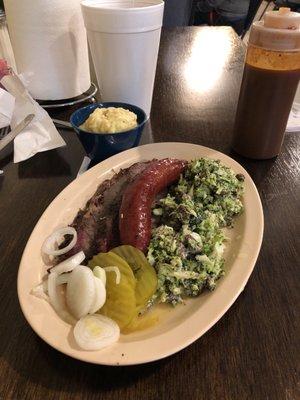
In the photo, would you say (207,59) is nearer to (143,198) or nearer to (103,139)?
(103,139)

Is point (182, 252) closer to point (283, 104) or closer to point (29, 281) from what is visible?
point (29, 281)

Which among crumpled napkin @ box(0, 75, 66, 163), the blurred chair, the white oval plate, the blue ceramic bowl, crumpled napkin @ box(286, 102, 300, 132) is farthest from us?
the blurred chair

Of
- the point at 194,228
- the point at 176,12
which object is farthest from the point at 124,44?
the point at 176,12

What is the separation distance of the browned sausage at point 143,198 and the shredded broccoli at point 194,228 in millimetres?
27

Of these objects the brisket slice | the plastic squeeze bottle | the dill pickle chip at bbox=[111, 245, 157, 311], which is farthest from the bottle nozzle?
the dill pickle chip at bbox=[111, 245, 157, 311]

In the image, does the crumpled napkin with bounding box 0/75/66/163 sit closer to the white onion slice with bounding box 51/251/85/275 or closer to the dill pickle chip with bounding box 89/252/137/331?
the white onion slice with bounding box 51/251/85/275

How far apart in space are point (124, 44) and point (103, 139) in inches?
15.9

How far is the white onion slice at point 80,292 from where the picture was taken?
0.64m

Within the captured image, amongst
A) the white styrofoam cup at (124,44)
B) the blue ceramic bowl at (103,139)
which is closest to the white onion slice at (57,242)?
the blue ceramic bowl at (103,139)

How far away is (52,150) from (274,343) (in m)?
1.00

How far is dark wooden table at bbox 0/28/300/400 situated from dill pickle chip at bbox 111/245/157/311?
124mm

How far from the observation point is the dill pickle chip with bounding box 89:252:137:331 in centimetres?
64

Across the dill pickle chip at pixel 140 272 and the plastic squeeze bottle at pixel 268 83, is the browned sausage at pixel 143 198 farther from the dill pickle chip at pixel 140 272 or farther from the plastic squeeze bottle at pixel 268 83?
the plastic squeeze bottle at pixel 268 83

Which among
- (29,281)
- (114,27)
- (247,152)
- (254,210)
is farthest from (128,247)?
(114,27)
